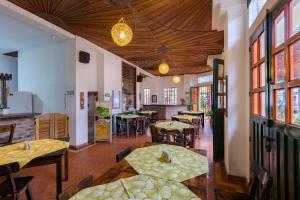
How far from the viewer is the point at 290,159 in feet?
4.29

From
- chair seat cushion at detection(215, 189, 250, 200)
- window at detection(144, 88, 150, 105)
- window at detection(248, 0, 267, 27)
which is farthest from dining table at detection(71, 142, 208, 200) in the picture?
window at detection(144, 88, 150, 105)

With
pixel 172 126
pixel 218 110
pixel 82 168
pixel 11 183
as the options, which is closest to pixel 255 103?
pixel 218 110

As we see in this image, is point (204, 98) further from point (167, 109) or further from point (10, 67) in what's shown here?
point (10, 67)

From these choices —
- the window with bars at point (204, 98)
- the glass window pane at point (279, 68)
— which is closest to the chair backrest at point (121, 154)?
the glass window pane at point (279, 68)

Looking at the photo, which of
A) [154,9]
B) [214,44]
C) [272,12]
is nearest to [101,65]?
[154,9]

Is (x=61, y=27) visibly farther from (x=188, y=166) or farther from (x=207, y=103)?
(x=207, y=103)


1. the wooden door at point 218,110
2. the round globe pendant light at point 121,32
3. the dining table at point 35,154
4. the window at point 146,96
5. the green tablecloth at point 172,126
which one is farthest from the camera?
the window at point 146,96

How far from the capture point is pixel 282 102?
1.51 metres

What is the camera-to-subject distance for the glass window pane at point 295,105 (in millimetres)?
1281

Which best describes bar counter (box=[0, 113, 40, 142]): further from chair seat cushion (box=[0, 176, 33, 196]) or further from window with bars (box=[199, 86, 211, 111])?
window with bars (box=[199, 86, 211, 111])

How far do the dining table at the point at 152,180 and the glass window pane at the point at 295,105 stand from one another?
0.78 meters

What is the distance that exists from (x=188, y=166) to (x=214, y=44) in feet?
15.7

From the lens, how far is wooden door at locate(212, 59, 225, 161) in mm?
3525

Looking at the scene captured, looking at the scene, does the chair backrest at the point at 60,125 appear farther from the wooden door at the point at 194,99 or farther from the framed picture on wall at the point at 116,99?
the wooden door at the point at 194,99
